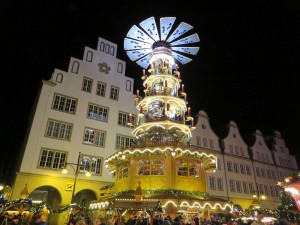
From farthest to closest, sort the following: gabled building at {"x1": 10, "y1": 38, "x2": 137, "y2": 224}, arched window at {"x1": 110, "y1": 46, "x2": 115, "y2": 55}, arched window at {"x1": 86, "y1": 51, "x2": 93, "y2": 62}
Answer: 1. arched window at {"x1": 110, "y1": 46, "x2": 115, "y2": 55}
2. arched window at {"x1": 86, "y1": 51, "x2": 93, "y2": 62}
3. gabled building at {"x1": 10, "y1": 38, "x2": 137, "y2": 224}

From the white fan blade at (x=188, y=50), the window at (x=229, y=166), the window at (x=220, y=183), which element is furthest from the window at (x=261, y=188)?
the white fan blade at (x=188, y=50)

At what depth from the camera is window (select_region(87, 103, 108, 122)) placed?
1062 inches

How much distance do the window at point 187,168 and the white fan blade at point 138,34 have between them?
49.2 ft

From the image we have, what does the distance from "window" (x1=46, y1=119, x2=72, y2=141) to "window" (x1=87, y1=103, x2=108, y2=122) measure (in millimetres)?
2876

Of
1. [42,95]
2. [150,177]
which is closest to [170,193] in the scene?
[150,177]

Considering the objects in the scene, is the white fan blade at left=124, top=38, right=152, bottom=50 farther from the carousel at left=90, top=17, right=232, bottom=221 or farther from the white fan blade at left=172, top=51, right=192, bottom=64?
the white fan blade at left=172, top=51, right=192, bottom=64

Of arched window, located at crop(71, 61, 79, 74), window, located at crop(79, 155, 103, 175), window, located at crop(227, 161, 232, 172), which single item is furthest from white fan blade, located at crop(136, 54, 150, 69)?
window, located at crop(227, 161, 232, 172)

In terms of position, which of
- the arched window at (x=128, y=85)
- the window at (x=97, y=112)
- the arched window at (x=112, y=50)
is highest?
the arched window at (x=112, y=50)

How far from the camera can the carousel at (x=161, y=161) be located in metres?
16.2

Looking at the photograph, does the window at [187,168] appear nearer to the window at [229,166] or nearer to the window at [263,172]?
the window at [229,166]

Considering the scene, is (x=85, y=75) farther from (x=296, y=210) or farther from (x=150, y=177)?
(x=296, y=210)

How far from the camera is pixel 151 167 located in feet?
61.8

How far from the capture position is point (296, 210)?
1523cm

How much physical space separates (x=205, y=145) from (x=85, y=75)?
19.7 m
